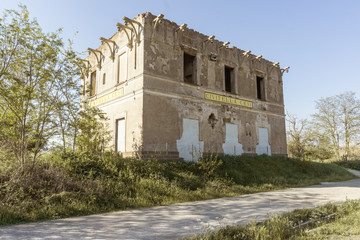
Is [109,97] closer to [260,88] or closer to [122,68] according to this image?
[122,68]

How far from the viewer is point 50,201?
6418 millimetres

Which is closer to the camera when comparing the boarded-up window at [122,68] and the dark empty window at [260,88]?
the boarded-up window at [122,68]

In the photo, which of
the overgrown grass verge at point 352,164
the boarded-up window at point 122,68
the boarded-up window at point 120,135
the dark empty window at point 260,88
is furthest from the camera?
the overgrown grass verge at point 352,164

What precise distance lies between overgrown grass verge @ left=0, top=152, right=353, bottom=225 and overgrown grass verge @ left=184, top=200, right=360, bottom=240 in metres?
3.41

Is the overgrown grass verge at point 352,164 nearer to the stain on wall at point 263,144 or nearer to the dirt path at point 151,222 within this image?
the stain on wall at point 263,144

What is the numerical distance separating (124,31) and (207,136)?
25.5 feet

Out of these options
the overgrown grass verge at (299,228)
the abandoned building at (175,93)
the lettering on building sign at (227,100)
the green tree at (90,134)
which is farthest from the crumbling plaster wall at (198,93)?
the overgrown grass verge at (299,228)

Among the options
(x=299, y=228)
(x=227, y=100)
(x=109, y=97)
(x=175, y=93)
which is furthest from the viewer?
(x=227, y=100)

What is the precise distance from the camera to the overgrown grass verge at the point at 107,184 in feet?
20.6

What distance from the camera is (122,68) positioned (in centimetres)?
1388

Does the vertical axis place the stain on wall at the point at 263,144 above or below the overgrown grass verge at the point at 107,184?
above

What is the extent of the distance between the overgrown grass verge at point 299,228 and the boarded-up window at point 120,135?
→ 9.04 m

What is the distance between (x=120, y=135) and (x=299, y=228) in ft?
33.3

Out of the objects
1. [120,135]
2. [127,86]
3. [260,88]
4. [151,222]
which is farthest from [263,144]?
[151,222]
